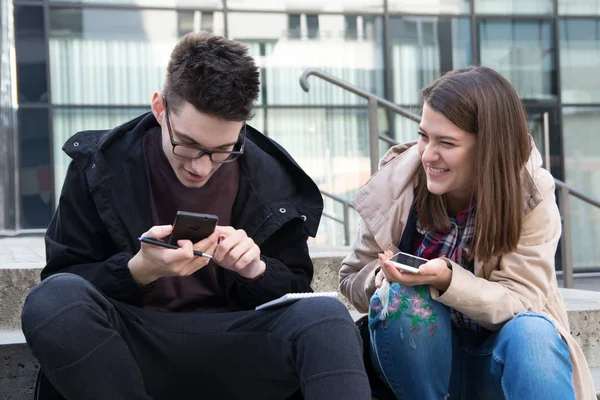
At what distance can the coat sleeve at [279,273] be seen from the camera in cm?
229

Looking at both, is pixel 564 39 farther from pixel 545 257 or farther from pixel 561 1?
pixel 545 257

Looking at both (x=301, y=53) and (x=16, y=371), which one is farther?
(x=301, y=53)

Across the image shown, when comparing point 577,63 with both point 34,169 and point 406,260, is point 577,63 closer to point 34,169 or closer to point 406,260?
point 34,169

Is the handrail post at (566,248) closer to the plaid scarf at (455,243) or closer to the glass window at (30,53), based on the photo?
the plaid scarf at (455,243)

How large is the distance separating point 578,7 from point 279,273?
9.74 meters

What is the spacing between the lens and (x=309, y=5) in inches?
410

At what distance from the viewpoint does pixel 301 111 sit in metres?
10.3

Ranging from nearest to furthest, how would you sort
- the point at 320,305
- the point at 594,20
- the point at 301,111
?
the point at 320,305, the point at 301,111, the point at 594,20

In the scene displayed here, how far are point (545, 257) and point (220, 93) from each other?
1.05 metres

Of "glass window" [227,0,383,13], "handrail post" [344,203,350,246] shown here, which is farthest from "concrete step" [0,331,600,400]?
"glass window" [227,0,383,13]

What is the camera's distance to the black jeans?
189cm

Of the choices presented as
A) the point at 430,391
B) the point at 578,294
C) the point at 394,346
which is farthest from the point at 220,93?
the point at 578,294

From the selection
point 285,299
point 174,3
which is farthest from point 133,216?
point 174,3

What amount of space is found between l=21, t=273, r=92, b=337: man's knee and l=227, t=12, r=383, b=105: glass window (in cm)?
824
